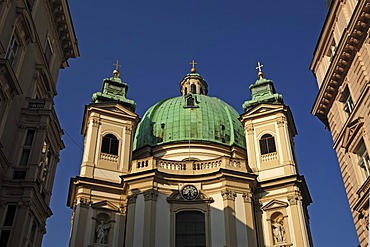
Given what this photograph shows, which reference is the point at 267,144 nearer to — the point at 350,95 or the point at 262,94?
the point at 262,94

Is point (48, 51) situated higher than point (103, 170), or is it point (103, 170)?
point (48, 51)

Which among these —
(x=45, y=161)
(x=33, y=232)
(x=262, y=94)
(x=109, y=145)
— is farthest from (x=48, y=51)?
(x=262, y=94)

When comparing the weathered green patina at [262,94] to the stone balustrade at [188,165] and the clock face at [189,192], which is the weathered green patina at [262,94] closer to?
the stone balustrade at [188,165]

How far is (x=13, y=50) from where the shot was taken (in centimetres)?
1828

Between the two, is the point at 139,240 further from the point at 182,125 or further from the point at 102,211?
the point at 182,125

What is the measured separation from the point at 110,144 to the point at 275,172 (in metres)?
12.6

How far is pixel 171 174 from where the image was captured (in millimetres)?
32688

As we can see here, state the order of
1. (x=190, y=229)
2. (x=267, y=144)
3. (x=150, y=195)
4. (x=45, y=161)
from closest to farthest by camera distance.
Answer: (x=45, y=161) → (x=190, y=229) → (x=150, y=195) → (x=267, y=144)

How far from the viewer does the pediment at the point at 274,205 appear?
3217cm

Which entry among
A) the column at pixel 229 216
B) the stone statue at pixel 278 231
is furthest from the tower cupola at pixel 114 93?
the stone statue at pixel 278 231

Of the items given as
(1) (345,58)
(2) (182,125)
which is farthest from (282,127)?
A: (1) (345,58)

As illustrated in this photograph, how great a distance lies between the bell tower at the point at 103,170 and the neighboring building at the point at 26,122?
Answer: 36.2 feet

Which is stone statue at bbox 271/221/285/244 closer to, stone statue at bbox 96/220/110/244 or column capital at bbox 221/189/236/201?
column capital at bbox 221/189/236/201

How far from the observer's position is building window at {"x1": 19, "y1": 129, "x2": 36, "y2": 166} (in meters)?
17.8
